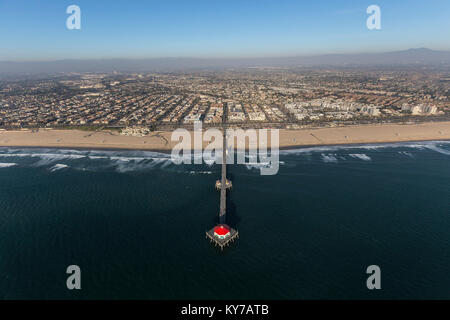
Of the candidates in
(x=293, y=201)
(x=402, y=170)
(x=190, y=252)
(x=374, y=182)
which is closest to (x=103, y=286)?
(x=190, y=252)

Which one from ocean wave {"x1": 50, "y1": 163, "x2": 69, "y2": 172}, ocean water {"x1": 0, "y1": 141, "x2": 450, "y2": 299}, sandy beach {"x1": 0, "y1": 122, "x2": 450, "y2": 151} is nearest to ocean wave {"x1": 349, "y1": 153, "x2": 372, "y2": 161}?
ocean water {"x1": 0, "y1": 141, "x2": 450, "y2": 299}

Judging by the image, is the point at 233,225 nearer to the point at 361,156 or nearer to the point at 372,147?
the point at 361,156

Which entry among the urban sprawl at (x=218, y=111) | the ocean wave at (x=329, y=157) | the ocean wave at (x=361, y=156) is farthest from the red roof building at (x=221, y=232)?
the urban sprawl at (x=218, y=111)

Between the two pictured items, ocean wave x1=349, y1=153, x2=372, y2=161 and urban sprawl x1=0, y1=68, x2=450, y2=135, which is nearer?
ocean wave x1=349, y1=153, x2=372, y2=161

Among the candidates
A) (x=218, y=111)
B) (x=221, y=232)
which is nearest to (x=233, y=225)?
(x=221, y=232)

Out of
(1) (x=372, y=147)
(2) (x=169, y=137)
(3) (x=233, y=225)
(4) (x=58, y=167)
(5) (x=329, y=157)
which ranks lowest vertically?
(3) (x=233, y=225)

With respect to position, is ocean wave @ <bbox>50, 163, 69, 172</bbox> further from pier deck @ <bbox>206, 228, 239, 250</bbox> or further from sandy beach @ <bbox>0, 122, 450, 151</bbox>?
pier deck @ <bbox>206, 228, 239, 250</bbox>
